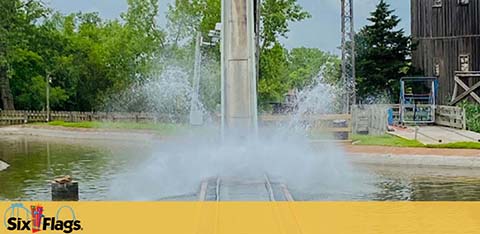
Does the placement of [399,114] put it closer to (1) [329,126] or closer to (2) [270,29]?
(1) [329,126]

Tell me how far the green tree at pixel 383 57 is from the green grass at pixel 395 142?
10214mm

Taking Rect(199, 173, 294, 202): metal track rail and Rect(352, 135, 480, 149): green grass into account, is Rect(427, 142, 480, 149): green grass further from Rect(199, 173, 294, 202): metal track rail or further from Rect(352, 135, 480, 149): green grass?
Rect(199, 173, 294, 202): metal track rail

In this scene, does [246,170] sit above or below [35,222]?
above

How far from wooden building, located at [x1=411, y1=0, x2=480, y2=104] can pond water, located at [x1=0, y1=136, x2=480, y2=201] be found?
15.6 m

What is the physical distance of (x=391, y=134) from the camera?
2433cm

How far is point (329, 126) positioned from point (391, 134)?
247 centimetres

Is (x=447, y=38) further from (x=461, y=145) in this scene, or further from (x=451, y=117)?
(x=461, y=145)

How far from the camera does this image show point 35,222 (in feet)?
28.1

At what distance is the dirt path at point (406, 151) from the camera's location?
60.6 ft

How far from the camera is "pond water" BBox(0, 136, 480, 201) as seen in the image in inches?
498

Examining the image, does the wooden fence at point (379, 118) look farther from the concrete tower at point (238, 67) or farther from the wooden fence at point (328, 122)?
the concrete tower at point (238, 67)

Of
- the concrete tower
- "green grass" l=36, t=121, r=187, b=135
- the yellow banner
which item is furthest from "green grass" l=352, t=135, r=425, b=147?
"green grass" l=36, t=121, r=187, b=135

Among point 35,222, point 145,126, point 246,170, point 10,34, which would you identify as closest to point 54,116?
point 10,34

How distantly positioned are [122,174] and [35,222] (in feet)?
26.1
